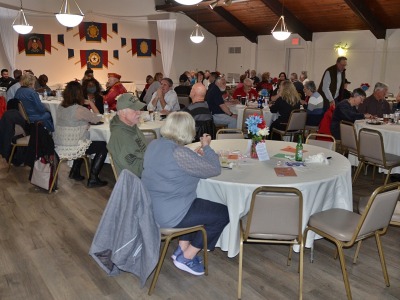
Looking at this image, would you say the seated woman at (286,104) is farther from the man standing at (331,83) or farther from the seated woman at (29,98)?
the seated woman at (29,98)

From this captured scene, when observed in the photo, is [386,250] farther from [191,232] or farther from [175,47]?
[175,47]

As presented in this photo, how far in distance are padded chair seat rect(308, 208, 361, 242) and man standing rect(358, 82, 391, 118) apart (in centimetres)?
384

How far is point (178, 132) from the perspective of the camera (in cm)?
280

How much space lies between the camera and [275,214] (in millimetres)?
2570

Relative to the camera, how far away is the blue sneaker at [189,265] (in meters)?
3.11

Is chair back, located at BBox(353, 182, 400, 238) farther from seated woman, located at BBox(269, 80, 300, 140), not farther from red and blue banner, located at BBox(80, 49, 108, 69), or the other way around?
red and blue banner, located at BBox(80, 49, 108, 69)

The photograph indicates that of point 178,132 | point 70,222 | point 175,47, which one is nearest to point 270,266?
point 178,132

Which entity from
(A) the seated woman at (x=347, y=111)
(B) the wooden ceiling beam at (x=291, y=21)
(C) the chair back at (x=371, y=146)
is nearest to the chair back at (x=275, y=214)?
(C) the chair back at (x=371, y=146)

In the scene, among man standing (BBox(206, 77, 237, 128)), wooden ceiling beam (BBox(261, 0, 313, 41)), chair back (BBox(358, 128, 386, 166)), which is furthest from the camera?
wooden ceiling beam (BBox(261, 0, 313, 41))

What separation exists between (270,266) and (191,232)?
0.77 meters

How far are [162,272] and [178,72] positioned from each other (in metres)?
12.0

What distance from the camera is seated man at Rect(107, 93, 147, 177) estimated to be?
10.8ft

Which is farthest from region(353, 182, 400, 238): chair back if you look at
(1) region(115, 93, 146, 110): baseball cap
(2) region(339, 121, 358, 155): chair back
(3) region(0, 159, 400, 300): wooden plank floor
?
(2) region(339, 121, 358, 155): chair back

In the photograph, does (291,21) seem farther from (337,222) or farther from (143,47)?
(337,222)
